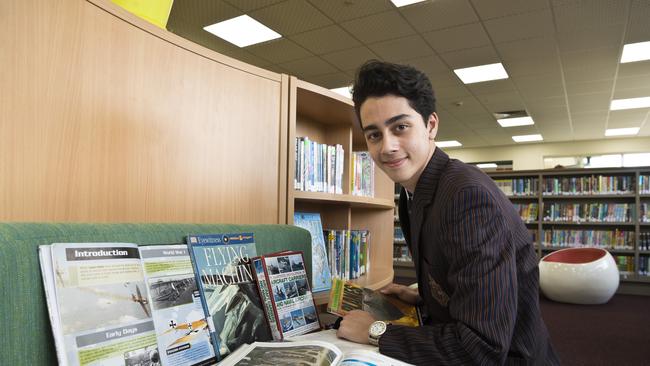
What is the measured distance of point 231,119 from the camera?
4.60ft

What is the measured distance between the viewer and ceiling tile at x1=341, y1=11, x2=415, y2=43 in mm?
4617

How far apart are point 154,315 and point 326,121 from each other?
1.57 metres

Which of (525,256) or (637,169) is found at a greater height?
(637,169)

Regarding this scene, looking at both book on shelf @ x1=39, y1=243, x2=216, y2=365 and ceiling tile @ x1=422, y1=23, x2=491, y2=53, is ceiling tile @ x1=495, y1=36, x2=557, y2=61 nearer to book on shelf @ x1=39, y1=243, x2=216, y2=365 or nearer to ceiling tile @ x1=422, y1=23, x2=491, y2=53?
ceiling tile @ x1=422, y1=23, x2=491, y2=53

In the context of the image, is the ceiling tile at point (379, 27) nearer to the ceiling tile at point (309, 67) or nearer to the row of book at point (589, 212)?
the ceiling tile at point (309, 67)

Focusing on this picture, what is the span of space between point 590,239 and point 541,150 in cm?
570

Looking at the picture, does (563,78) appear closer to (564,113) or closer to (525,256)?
(564,113)

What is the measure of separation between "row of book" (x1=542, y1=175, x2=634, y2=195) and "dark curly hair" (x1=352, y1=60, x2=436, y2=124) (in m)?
6.49

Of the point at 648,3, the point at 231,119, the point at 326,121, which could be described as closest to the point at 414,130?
the point at 231,119

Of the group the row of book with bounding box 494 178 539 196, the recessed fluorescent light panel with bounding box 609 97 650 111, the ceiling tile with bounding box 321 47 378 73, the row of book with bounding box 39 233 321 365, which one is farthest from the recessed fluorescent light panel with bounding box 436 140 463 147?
the row of book with bounding box 39 233 321 365

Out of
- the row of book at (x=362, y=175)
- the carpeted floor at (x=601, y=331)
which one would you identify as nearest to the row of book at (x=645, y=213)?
the carpeted floor at (x=601, y=331)

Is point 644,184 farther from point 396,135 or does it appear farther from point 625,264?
point 396,135

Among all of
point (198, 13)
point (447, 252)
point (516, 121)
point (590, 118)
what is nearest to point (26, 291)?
point (447, 252)

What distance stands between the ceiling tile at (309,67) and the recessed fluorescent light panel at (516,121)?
15.2 feet
